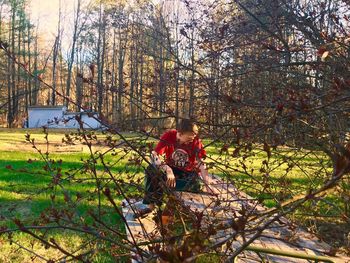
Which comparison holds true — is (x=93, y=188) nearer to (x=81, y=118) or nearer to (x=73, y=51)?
(x=81, y=118)

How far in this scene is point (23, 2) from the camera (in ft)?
135

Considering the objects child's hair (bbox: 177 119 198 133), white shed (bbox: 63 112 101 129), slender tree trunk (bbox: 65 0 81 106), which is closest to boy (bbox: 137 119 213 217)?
child's hair (bbox: 177 119 198 133)

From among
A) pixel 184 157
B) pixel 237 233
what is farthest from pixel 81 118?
pixel 184 157

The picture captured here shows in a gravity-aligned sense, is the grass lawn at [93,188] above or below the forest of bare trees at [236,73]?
below

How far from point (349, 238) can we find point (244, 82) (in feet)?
5.51

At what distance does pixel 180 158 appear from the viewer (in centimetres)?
287

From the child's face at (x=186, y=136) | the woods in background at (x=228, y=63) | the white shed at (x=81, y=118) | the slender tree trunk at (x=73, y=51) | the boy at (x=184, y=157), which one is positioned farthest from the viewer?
the slender tree trunk at (x=73, y=51)

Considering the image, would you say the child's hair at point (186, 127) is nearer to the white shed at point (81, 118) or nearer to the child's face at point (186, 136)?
the child's face at point (186, 136)

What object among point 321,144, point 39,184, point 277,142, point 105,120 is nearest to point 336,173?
point 105,120

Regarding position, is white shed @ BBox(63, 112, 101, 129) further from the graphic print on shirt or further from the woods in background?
the graphic print on shirt

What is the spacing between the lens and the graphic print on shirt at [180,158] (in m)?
2.79

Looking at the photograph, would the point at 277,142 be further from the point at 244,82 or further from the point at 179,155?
the point at 244,82

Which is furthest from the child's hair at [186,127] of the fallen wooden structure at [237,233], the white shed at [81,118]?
the white shed at [81,118]

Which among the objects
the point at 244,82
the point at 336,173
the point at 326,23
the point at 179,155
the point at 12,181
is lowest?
the point at 12,181
